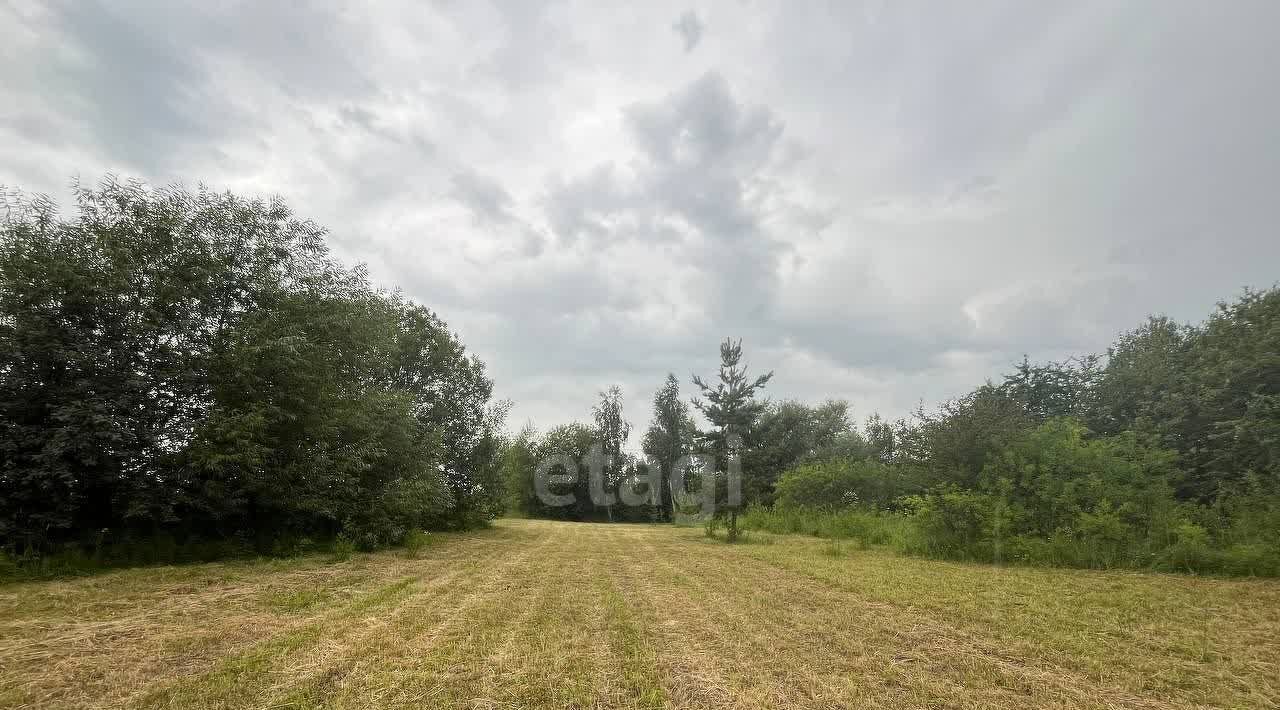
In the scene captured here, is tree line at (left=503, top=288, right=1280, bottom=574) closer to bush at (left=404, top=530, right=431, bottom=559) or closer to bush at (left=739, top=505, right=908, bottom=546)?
bush at (left=739, top=505, right=908, bottom=546)

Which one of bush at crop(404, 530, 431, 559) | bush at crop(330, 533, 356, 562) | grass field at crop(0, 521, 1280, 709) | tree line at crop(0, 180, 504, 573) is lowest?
bush at crop(404, 530, 431, 559)

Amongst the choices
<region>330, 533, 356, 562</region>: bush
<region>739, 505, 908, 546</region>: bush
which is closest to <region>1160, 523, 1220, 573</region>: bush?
<region>739, 505, 908, 546</region>: bush

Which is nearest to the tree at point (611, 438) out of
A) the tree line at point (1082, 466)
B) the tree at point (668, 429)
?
the tree at point (668, 429)

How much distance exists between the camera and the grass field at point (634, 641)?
12.0ft

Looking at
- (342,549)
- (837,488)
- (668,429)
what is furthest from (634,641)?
(668,429)

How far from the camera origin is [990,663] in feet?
14.1

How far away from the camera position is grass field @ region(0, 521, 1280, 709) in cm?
365

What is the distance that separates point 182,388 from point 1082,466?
18752 millimetres

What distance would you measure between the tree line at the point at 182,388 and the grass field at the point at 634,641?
180 centimetres

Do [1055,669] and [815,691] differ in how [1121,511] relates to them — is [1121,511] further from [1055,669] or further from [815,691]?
[815,691]

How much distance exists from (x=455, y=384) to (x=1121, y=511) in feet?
68.8

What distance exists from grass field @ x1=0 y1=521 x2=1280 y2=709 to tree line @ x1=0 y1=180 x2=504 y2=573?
1.80m

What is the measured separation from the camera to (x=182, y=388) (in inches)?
388

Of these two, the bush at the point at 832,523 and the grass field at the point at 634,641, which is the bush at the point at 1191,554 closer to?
the grass field at the point at 634,641
